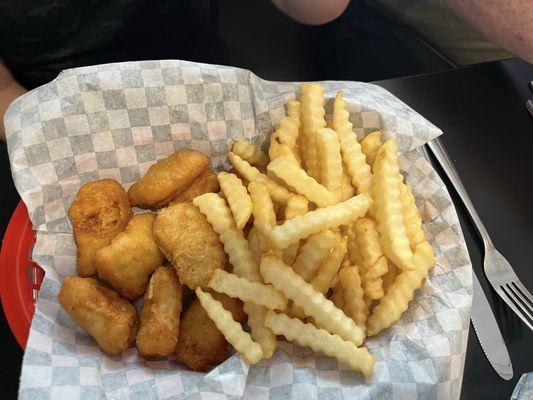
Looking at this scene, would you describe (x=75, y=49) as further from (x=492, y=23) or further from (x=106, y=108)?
(x=492, y=23)

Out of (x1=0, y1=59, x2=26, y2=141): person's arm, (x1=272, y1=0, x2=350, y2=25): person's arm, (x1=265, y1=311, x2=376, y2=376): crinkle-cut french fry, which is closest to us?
(x1=265, y1=311, x2=376, y2=376): crinkle-cut french fry

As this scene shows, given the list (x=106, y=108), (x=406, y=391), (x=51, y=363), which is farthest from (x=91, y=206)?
(x=406, y=391)

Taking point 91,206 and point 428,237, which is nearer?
point 91,206

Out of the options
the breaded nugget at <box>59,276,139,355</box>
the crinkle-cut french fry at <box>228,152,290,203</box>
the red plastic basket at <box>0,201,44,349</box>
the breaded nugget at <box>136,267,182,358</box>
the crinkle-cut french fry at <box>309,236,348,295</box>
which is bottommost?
the red plastic basket at <box>0,201,44,349</box>

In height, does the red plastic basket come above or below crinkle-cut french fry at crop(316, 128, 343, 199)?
below

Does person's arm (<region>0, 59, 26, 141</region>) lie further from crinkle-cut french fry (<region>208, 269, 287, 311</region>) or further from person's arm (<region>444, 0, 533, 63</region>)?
person's arm (<region>444, 0, 533, 63</region>)

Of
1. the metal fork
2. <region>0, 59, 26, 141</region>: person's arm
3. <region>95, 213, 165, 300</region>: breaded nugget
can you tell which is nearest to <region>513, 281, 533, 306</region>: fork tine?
the metal fork

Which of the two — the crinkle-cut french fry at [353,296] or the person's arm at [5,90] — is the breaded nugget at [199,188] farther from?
the person's arm at [5,90]
